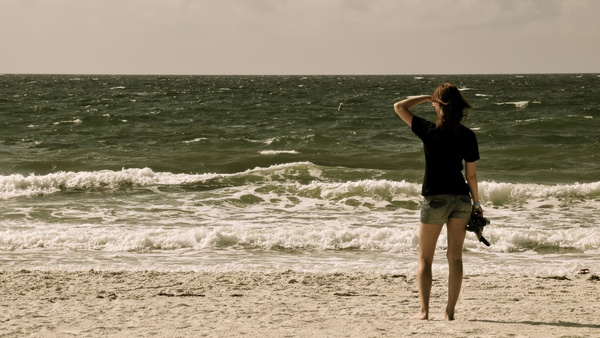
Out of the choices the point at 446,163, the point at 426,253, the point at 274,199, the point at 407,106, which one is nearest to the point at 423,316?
the point at 426,253

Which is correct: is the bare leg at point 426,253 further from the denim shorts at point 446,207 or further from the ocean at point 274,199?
the ocean at point 274,199

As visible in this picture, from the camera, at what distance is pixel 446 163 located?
5582 millimetres

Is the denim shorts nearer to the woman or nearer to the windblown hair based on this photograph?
the woman

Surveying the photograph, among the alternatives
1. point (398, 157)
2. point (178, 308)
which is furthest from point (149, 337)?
point (398, 157)

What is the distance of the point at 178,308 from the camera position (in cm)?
710

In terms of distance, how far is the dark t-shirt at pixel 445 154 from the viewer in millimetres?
5547

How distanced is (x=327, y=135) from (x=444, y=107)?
2361 cm

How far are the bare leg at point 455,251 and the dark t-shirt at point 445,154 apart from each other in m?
0.25

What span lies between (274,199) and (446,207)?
32.5 ft

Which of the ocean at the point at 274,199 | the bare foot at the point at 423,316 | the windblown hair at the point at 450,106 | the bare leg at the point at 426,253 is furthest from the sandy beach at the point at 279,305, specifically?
the windblown hair at the point at 450,106

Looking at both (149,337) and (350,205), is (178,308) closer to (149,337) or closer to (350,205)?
(149,337)

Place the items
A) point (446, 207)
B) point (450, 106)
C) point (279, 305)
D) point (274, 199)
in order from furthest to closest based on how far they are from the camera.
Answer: point (274, 199) → point (279, 305) → point (446, 207) → point (450, 106)

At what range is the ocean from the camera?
1023 cm

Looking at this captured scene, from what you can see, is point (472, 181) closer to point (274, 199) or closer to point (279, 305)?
point (279, 305)
